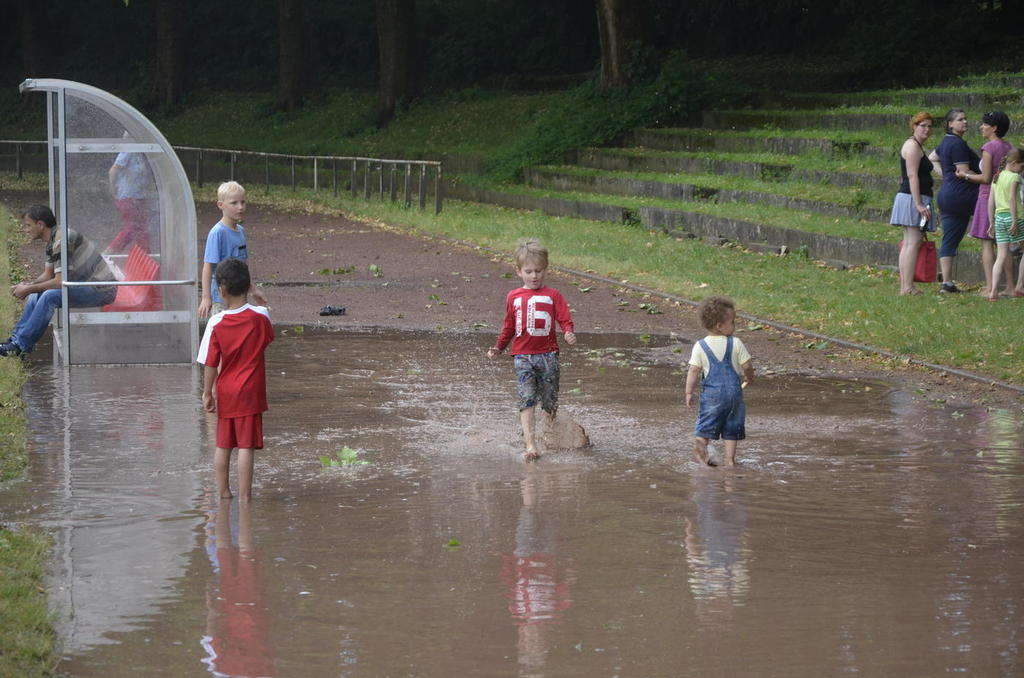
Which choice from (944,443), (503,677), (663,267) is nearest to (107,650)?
(503,677)

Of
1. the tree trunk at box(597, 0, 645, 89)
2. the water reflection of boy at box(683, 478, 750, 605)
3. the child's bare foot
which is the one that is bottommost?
the water reflection of boy at box(683, 478, 750, 605)

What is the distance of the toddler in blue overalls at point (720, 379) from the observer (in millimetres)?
7965

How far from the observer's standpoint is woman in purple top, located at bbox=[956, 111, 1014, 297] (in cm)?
1420

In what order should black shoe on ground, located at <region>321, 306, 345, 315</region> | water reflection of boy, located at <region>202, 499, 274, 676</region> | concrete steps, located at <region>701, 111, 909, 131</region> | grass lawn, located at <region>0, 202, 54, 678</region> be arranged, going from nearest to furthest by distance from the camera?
grass lawn, located at <region>0, 202, 54, 678</region>
water reflection of boy, located at <region>202, 499, 274, 676</region>
black shoe on ground, located at <region>321, 306, 345, 315</region>
concrete steps, located at <region>701, 111, 909, 131</region>

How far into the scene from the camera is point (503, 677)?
4.78 metres

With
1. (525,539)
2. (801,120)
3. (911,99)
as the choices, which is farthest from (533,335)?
(801,120)

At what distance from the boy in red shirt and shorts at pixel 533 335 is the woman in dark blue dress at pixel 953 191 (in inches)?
296

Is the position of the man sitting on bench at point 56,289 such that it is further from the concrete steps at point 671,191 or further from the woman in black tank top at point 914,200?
the concrete steps at point 671,191

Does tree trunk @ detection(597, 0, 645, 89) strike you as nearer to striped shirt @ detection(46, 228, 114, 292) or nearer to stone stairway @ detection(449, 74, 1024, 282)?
stone stairway @ detection(449, 74, 1024, 282)

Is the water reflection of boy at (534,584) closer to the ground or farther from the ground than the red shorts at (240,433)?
closer to the ground

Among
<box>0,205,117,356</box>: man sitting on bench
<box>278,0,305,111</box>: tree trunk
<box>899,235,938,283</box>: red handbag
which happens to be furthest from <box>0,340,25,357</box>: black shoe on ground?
A: <box>278,0,305,111</box>: tree trunk

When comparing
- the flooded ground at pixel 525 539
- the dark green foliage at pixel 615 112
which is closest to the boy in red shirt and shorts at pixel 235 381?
the flooded ground at pixel 525 539

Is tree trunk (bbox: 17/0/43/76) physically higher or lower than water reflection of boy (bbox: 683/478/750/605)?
higher

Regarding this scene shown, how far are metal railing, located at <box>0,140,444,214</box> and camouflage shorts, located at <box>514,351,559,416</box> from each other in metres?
18.6
